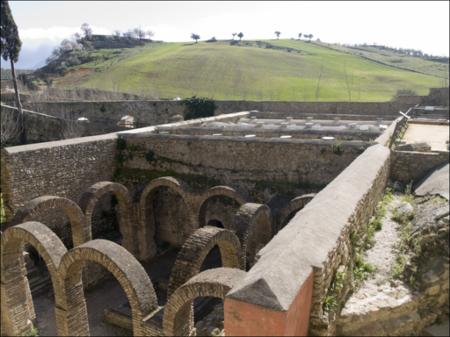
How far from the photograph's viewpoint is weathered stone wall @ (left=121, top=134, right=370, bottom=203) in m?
12.5

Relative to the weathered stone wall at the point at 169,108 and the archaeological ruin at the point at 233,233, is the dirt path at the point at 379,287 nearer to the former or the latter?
the archaeological ruin at the point at 233,233

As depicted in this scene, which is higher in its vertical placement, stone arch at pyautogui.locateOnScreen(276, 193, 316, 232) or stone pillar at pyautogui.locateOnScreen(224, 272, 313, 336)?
stone pillar at pyautogui.locateOnScreen(224, 272, 313, 336)

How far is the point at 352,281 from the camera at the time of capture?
5.14 meters

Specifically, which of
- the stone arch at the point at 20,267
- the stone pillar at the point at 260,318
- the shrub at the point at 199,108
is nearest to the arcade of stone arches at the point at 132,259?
the stone arch at the point at 20,267

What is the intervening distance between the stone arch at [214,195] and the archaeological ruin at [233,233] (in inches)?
1.8

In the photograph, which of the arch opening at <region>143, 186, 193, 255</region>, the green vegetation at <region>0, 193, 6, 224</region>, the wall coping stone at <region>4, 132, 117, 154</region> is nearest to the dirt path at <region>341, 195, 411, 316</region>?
the arch opening at <region>143, 186, 193, 255</region>

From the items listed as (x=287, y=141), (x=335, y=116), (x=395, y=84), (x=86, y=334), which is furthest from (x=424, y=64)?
(x=86, y=334)

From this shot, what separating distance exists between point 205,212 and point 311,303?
1044 centimetres

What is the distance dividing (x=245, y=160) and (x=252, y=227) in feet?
11.5

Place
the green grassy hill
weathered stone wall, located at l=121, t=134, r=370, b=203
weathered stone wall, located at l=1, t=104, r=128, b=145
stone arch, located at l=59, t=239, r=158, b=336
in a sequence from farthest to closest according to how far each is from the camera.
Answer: the green grassy hill → weathered stone wall, located at l=1, t=104, r=128, b=145 → weathered stone wall, located at l=121, t=134, r=370, b=203 → stone arch, located at l=59, t=239, r=158, b=336

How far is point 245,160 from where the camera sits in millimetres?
13523

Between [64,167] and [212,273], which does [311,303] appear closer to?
[212,273]

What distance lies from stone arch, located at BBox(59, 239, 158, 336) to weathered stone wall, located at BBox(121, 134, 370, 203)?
605 cm

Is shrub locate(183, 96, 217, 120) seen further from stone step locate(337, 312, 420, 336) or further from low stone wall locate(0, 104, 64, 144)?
stone step locate(337, 312, 420, 336)
